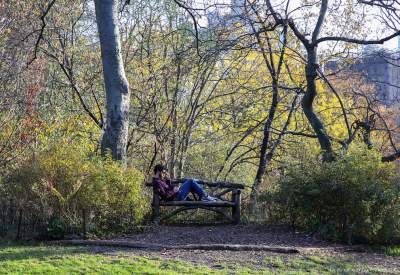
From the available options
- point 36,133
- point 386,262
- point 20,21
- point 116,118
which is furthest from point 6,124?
point 386,262

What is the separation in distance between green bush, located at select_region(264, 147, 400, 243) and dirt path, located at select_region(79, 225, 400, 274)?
0.38 metres

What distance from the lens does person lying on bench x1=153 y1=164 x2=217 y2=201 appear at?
36.7 ft

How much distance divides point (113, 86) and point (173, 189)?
2.41 meters

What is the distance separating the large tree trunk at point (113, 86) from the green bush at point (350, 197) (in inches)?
131

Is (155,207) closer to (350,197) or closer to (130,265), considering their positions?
(350,197)

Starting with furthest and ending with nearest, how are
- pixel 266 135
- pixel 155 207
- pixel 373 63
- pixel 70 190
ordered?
1. pixel 266 135
2. pixel 373 63
3. pixel 155 207
4. pixel 70 190

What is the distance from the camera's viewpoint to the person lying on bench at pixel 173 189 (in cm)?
1118

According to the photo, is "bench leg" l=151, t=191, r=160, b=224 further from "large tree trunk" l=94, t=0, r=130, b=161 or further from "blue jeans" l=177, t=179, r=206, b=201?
"large tree trunk" l=94, t=0, r=130, b=161

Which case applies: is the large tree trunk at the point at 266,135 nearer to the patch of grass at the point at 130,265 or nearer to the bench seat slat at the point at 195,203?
the bench seat slat at the point at 195,203

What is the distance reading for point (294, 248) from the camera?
8.16 meters

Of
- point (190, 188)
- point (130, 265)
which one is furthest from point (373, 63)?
point (130, 265)

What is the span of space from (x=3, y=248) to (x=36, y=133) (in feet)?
13.5

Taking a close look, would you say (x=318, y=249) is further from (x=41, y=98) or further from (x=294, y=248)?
(x=41, y=98)

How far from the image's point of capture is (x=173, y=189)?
11523mm
